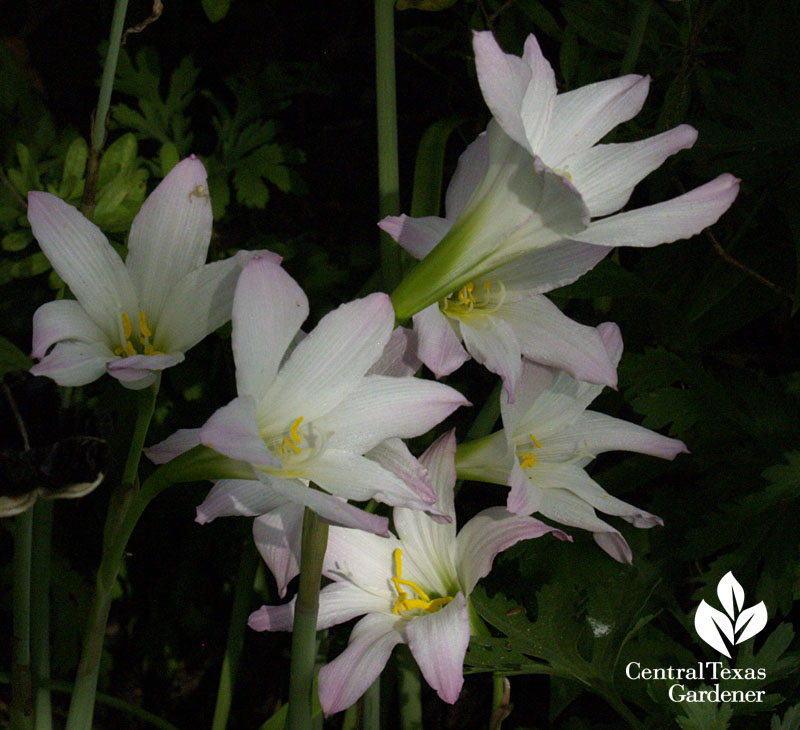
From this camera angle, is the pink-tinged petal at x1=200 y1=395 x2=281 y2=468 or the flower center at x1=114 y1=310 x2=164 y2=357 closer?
the pink-tinged petal at x1=200 y1=395 x2=281 y2=468

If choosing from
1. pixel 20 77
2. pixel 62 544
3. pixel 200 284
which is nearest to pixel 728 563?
pixel 200 284

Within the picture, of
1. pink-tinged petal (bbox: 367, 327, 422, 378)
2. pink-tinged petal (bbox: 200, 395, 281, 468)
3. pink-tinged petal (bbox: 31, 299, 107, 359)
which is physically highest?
pink-tinged petal (bbox: 31, 299, 107, 359)

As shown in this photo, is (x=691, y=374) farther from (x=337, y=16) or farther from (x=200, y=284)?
(x=337, y=16)

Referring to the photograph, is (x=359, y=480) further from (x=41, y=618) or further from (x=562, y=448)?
(x=41, y=618)

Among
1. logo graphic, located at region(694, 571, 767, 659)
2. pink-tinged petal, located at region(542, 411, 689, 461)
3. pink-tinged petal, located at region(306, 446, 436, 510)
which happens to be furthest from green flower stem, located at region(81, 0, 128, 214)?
logo graphic, located at region(694, 571, 767, 659)

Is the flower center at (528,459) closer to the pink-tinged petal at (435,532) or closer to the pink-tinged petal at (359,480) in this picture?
the pink-tinged petal at (435,532)

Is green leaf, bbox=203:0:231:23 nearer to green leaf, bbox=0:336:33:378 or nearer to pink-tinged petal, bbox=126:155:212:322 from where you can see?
pink-tinged petal, bbox=126:155:212:322

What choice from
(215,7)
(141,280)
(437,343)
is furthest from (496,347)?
(215,7)

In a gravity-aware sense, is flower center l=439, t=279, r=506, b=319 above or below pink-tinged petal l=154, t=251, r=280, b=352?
below
